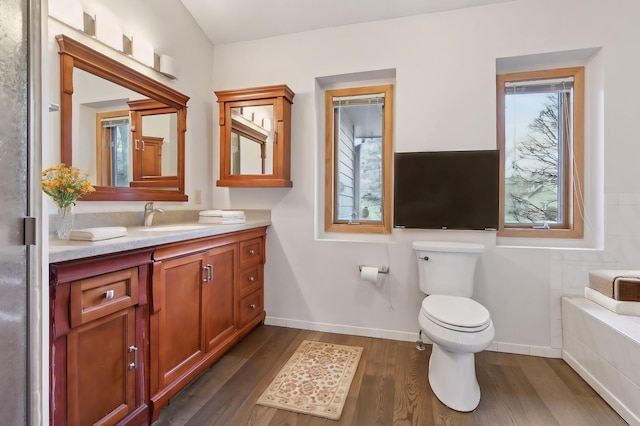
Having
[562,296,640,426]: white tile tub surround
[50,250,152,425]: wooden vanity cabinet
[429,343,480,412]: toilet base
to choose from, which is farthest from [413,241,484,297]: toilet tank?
[50,250,152,425]: wooden vanity cabinet

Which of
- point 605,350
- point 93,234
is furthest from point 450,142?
point 93,234

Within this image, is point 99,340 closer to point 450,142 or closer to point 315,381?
point 315,381

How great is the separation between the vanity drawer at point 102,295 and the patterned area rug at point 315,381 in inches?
35.2

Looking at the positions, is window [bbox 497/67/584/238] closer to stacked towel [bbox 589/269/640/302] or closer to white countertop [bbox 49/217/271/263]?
stacked towel [bbox 589/269/640/302]

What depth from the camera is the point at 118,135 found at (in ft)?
6.14

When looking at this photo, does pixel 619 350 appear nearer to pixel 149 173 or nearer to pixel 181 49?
pixel 149 173

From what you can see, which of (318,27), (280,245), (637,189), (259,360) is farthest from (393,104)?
(259,360)

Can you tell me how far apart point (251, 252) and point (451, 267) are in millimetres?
1487

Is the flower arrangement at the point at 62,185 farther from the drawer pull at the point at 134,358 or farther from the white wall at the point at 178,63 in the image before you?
the drawer pull at the point at 134,358

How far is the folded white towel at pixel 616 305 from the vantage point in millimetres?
1736

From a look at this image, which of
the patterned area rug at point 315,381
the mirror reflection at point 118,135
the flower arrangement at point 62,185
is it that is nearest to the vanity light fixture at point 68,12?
the mirror reflection at point 118,135

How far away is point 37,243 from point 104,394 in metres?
0.73

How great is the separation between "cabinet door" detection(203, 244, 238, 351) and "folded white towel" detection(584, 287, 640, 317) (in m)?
2.39

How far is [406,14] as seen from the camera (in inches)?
91.6
